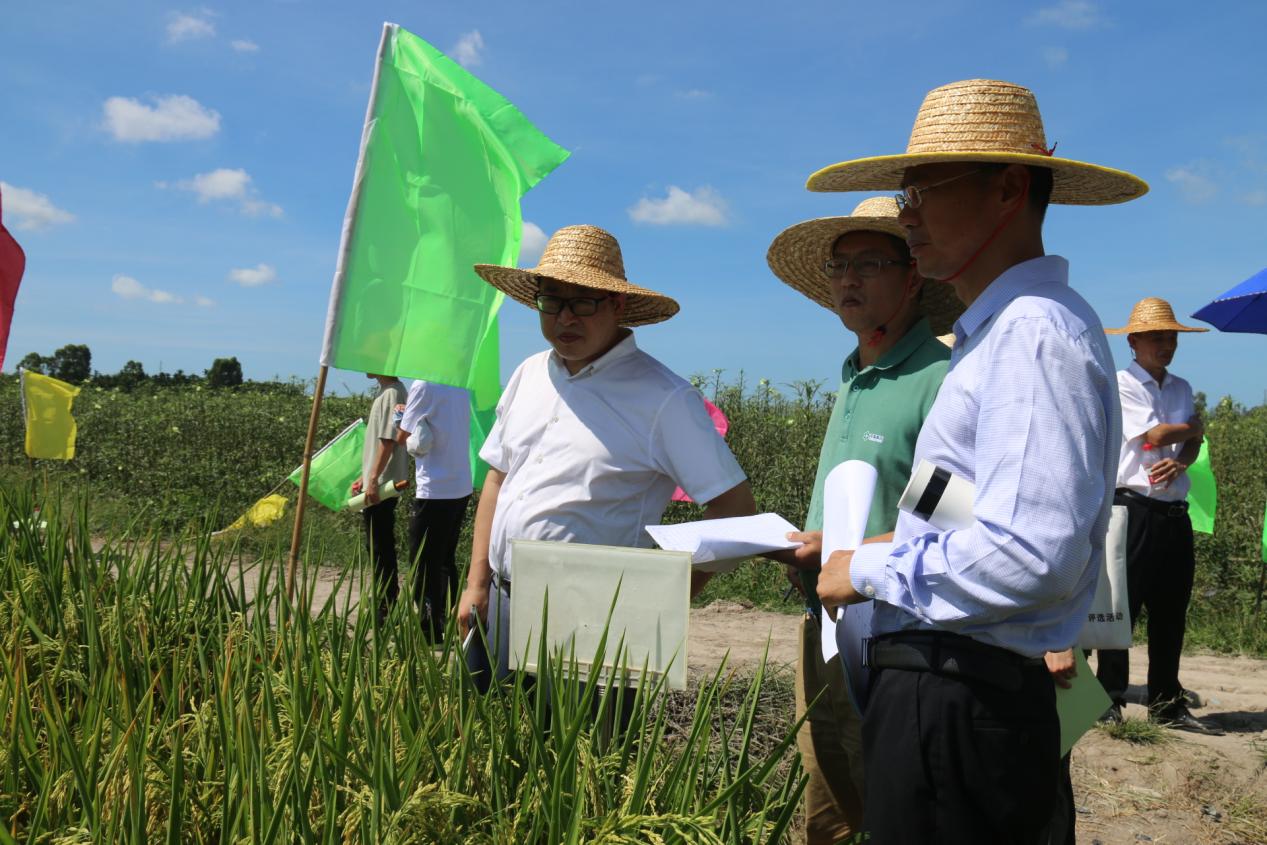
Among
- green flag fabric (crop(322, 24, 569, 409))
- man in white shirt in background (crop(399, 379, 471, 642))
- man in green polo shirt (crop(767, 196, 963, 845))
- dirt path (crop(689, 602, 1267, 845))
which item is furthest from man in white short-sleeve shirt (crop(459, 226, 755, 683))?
man in white shirt in background (crop(399, 379, 471, 642))

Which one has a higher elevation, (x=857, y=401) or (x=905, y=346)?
(x=905, y=346)

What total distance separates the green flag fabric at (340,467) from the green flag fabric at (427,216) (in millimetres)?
2582

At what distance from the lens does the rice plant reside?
1.54m

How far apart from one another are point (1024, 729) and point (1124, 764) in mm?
3294

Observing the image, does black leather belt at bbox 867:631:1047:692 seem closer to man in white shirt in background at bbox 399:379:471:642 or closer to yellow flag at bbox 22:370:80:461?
man in white shirt in background at bbox 399:379:471:642

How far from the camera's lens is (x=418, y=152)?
12.3 ft

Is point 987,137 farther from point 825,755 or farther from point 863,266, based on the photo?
point 825,755

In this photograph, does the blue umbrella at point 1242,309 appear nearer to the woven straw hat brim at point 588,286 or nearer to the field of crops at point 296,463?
the field of crops at point 296,463

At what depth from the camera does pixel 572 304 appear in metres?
2.85

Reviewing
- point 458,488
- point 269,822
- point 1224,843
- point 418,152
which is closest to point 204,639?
point 269,822

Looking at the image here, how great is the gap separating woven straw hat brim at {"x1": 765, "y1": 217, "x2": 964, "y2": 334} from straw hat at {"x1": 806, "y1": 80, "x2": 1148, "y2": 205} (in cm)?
70

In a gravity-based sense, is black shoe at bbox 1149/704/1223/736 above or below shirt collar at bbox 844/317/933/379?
below

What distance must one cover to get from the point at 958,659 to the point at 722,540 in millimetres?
473

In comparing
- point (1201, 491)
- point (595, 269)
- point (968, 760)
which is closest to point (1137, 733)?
point (1201, 491)
